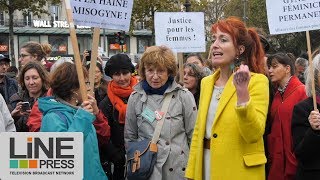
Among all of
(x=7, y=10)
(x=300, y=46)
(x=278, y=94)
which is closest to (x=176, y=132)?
(x=278, y=94)

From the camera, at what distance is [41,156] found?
340cm

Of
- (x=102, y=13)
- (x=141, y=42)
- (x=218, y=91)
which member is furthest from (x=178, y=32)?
(x=141, y=42)

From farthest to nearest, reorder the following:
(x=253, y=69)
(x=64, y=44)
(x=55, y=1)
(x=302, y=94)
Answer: (x=64, y=44) < (x=55, y=1) < (x=302, y=94) < (x=253, y=69)

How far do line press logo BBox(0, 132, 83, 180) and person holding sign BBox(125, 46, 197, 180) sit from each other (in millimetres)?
1303

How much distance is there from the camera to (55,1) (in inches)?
1082

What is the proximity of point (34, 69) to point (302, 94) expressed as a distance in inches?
104

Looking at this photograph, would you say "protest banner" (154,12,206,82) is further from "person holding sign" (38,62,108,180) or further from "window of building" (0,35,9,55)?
"window of building" (0,35,9,55)

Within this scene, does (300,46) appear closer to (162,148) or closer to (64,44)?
(64,44)

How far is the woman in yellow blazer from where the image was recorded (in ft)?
12.0

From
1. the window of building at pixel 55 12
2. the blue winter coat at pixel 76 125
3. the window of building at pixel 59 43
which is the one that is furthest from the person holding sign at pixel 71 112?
the window of building at pixel 55 12

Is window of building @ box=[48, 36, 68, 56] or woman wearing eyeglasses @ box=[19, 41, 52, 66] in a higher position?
window of building @ box=[48, 36, 68, 56]

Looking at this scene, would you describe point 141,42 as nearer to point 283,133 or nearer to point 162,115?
point 283,133

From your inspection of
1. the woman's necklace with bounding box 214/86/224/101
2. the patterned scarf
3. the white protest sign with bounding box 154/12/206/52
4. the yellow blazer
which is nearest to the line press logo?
the yellow blazer

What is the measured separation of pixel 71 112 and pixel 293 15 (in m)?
2.17
